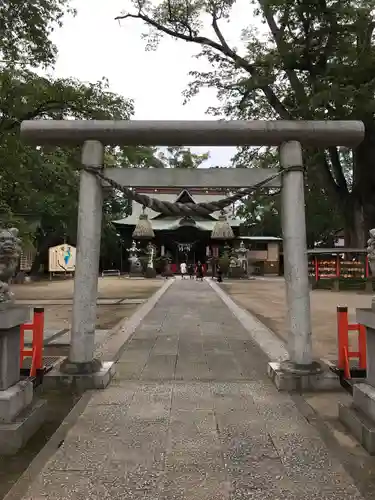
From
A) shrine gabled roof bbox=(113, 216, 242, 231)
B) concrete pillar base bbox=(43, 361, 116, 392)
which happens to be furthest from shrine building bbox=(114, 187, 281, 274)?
concrete pillar base bbox=(43, 361, 116, 392)

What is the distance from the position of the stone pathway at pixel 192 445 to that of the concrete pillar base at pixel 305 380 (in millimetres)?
191

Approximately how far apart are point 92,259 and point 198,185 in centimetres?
175

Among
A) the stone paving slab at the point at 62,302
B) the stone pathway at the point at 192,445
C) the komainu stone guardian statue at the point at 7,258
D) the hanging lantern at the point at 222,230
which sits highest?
the hanging lantern at the point at 222,230

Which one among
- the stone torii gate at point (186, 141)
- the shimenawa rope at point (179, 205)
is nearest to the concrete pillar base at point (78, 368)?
the stone torii gate at point (186, 141)

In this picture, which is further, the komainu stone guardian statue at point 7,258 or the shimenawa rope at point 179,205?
the shimenawa rope at point 179,205

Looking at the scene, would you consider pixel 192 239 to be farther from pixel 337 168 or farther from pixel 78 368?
pixel 78 368

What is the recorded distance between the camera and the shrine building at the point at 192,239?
38375 mm

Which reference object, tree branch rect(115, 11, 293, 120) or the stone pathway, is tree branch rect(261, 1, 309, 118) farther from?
the stone pathway

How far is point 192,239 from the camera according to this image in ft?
129

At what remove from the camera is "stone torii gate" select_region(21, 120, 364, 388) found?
527 cm

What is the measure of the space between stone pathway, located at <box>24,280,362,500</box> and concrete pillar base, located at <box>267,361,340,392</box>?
0.19 m

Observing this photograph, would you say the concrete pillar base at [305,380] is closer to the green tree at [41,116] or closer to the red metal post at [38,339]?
the red metal post at [38,339]

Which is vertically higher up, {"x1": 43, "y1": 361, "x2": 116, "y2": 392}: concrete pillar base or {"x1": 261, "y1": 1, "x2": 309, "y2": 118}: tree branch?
{"x1": 261, "y1": 1, "x2": 309, "y2": 118}: tree branch

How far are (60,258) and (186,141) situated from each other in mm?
26338
